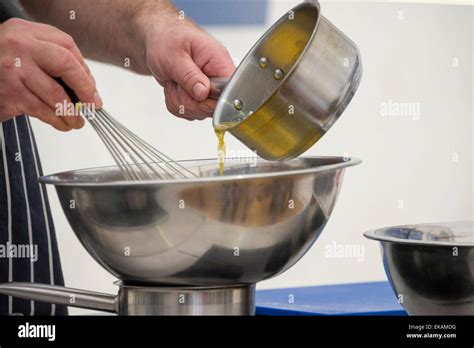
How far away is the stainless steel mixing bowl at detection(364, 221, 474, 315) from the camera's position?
2.47ft

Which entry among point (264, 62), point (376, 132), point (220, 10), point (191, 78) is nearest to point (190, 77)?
point (191, 78)

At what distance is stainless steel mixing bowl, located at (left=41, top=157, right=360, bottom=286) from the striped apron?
0.42m

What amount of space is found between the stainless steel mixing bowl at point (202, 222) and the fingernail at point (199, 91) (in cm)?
24

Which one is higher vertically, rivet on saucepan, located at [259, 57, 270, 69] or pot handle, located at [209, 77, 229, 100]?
rivet on saucepan, located at [259, 57, 270, 69]

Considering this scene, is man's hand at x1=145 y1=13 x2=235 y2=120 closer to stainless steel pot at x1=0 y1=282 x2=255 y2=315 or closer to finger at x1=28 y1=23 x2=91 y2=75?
finger at x1=28 y1=23 x2=91 y2=75

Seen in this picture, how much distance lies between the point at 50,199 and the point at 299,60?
1.89 feet

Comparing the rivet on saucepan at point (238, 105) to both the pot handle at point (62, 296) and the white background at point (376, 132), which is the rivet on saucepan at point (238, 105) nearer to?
the pot handle at point (62, 296)

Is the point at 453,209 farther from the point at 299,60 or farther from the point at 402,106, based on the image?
the point at 299,60

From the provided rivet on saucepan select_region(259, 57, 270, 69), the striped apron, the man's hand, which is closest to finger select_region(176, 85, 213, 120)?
the man's hand

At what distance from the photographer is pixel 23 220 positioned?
1158mm

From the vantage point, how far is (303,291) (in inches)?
46.4

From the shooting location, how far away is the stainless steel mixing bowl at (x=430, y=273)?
2.47ft

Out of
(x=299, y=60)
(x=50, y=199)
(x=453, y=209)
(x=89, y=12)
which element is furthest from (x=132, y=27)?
(x=453, y=209)
